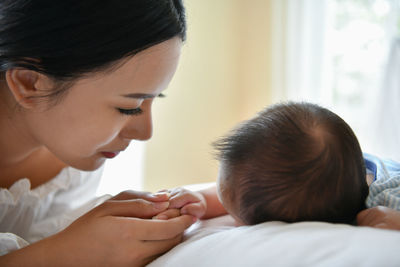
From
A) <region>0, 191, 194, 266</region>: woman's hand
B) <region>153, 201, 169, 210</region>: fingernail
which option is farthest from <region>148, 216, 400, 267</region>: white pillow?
<region>153, 201, 169, 210</region>: fingernail

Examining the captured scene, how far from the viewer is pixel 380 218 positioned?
0.69m

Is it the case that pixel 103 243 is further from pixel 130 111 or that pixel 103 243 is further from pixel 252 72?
pixel 252 72

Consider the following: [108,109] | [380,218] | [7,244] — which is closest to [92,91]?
[108,109]

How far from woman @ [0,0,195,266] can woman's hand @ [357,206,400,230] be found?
0.37 metres

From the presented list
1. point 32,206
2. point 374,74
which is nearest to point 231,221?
point 32,206

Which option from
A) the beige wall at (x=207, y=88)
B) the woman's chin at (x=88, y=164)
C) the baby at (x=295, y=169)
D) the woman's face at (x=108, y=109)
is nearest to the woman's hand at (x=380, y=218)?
the baby at (x=295, y=169)

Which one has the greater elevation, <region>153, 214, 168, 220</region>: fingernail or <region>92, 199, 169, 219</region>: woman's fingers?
<region>92, 199, 169, 219</region>: woman's fingers

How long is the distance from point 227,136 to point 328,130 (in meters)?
0.23

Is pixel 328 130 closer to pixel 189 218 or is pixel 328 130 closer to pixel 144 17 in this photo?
pixel 189 218

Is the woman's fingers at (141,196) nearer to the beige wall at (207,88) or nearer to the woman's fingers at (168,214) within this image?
the woman's fingers at (168,214)

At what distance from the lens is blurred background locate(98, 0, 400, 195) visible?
2.44m

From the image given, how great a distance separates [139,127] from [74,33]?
1.01 ft

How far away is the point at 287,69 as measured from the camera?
8.98ft

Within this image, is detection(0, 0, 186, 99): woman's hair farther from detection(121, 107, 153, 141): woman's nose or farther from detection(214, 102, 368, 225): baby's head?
detection(214, 102, 368, 225): baby's head
